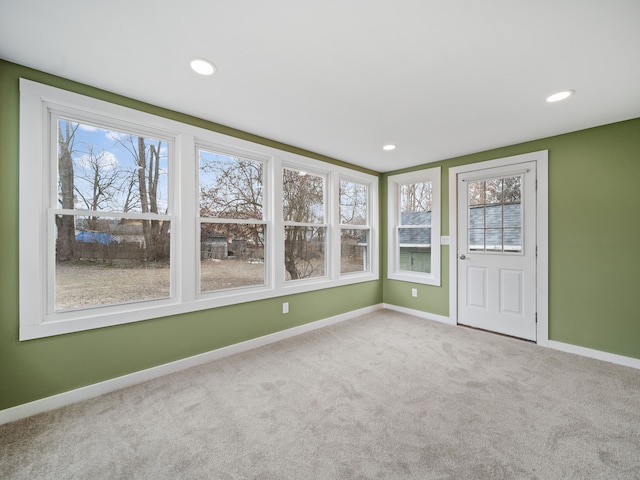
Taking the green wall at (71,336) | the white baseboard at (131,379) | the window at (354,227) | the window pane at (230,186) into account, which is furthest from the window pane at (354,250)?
the green wall at (71,336)

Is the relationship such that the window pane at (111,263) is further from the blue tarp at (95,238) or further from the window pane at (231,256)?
the window pane at (231,256)

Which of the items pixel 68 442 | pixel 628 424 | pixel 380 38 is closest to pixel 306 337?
pixel 68 442

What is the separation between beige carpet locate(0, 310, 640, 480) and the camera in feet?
4.77

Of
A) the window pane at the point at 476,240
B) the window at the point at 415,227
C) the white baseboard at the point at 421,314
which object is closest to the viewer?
the window pane at the point at 476,240

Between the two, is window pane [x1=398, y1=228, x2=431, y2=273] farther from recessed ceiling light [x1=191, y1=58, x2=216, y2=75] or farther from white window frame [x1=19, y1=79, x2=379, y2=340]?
recessed ceiling light [x1=191, y1=58, x2=216, y2=75]

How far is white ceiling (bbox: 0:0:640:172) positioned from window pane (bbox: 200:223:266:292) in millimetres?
1136

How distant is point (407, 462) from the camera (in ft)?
4.88

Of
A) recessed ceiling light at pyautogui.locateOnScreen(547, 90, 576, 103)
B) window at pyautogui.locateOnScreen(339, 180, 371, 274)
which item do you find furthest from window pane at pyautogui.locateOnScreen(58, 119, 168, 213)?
recessed ceiling light at pyautogui.locateOnScreen(547, 90, 576, 103)

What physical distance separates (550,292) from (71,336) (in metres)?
4.57

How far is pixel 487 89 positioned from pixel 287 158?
211 cm

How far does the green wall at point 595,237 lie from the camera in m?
2.60

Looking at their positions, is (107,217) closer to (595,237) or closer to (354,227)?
(354,227)

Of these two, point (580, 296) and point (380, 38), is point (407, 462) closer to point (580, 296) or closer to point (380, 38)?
point (380, 38)

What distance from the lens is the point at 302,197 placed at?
3.65 m
